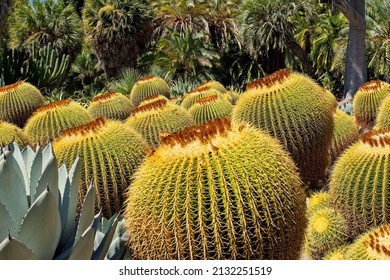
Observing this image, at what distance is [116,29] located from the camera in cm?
2052

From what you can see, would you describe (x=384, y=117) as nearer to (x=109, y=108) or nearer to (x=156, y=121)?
(x=156, y=121)

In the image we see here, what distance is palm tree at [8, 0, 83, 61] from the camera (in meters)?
22.9

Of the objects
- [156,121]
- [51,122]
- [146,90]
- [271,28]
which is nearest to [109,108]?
[51,122]

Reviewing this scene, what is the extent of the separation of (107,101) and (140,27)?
1635 cm

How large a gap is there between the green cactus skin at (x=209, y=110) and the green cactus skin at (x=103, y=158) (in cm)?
183

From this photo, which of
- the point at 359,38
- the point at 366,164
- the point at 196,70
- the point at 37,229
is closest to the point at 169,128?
the point at 366,164

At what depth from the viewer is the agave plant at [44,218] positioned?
5.66 feet

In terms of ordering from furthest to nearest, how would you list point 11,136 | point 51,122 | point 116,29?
point 116,29 → point 51,122 → point 11,136

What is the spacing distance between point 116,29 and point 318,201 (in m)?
18.0

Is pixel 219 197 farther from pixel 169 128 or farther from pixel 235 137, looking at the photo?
pixel 169 128

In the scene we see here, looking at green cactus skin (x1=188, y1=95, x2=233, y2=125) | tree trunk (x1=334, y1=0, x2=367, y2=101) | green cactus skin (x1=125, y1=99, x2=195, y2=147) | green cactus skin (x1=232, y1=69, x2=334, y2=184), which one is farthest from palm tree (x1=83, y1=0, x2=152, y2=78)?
green cactus skin (x1=232, y1=69, x2=334, y2=184)

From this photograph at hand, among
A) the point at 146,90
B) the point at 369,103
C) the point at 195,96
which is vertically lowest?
the point at 369,103

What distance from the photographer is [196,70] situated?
1925 cm

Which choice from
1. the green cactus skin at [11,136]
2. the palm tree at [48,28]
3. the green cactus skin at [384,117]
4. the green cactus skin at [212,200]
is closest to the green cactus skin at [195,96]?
the green cactus skin at [384,117]
